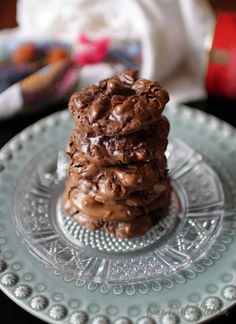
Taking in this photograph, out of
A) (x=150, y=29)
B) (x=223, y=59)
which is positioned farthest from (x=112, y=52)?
(x=223, y=59)

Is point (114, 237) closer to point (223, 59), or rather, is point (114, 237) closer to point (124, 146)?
point (124, 146)

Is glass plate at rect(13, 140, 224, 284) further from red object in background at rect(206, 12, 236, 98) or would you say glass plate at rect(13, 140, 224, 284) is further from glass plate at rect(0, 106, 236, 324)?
red object in background at rect(206, 12, 236, 98)

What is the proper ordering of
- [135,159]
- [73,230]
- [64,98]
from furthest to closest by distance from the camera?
[64,98] → [73,230] → [135,159]

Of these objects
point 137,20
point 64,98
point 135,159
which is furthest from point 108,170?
point 137,20

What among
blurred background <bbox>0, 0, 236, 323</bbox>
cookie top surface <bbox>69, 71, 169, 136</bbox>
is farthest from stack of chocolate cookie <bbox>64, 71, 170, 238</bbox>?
blurred background <bbox>0, 0, 236, 323</bbox>

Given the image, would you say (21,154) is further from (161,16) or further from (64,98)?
(161,16)

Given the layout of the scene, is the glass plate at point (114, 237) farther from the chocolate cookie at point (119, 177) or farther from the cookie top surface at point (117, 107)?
the cookie top surface at point (117, 107)
